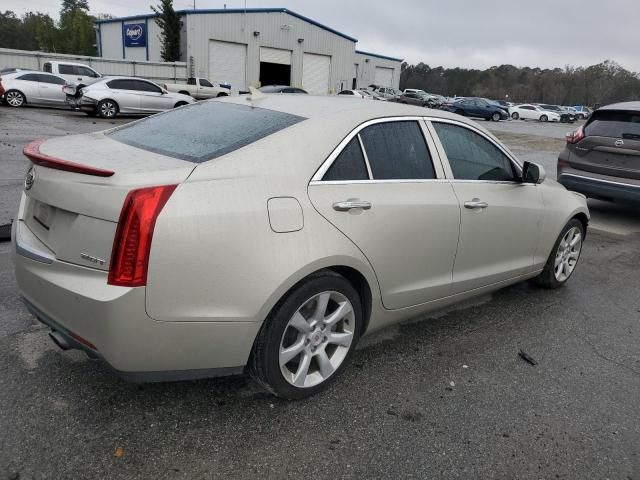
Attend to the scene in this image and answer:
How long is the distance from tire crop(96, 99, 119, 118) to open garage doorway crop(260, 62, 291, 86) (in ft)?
71.3

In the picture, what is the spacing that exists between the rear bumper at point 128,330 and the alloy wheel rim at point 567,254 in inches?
131

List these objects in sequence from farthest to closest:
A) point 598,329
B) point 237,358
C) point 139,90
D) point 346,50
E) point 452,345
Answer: point 346,50 < point 139,90 < point 598,329 < point 452,345 < point 237,358

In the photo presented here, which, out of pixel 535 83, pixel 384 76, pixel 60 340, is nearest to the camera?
pixel 60 340

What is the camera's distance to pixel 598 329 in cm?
400

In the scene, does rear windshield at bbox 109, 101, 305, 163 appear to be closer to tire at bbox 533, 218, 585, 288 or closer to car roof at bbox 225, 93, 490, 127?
car roof at bbox 225, 93, 490, 127

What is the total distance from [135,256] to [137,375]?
56cm

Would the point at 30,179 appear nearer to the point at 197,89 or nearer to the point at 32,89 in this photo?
the point at 32,89

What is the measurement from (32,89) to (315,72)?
2508 cm

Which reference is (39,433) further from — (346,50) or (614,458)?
(346,50)

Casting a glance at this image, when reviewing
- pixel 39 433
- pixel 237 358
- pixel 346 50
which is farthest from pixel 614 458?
pixel 346 50

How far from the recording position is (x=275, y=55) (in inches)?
1503

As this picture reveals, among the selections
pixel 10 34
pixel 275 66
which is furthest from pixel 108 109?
pixel 10 34

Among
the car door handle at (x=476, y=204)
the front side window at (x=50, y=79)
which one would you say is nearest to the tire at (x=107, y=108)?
the front side window at (x=50, y=79)

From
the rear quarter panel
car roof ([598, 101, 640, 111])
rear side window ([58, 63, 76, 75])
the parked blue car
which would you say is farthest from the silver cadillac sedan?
the parked blue car
